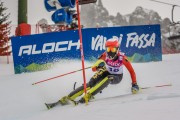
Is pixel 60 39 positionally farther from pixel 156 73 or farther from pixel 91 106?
pixel 91 106

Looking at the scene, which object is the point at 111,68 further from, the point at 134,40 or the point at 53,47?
the point at 134,40

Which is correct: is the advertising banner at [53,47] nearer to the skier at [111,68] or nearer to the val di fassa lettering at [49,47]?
the val di fassa lettering at [49,47]

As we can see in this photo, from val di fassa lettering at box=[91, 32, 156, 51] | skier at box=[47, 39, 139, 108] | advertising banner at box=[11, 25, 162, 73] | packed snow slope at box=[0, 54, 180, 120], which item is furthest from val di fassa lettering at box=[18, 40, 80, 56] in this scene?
skier at box=[47, 39, 139, 108]

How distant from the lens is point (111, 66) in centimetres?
696

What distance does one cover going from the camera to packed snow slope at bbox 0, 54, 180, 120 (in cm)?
459

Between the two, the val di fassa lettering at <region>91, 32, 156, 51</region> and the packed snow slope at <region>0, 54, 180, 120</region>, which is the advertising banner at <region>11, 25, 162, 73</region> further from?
the packed snow slope at <region>0, 54, 180, 120</region>

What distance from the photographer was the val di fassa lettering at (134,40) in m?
12.2

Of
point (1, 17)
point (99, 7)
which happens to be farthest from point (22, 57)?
point (99, 7)

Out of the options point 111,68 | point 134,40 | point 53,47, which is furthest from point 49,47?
point 111,68

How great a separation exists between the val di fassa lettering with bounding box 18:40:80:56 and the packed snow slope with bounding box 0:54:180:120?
0.59 metres

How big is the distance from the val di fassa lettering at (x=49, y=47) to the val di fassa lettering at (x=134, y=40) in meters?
0.80

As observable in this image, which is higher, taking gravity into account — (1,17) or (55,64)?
(1,17)


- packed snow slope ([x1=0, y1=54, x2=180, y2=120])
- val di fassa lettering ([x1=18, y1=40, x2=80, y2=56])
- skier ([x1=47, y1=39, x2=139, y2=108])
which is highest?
val di fassa lettering ([x1=18, y1=40, x2=80, y2=56])

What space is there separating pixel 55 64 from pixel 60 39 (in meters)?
0.94
